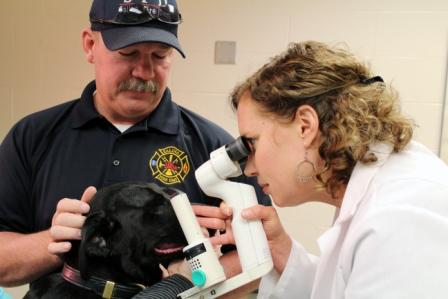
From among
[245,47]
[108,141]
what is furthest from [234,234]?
[245,47]

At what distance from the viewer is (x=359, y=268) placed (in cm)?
73

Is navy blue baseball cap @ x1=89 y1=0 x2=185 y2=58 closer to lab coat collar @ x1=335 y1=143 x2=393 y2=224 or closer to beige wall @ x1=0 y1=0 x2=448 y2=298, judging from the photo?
lab coat collar @ x1=335 y1=143 x2=393 y2=224

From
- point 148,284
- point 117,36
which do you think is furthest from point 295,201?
point 117,36

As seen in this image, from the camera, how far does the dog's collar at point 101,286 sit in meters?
1.10

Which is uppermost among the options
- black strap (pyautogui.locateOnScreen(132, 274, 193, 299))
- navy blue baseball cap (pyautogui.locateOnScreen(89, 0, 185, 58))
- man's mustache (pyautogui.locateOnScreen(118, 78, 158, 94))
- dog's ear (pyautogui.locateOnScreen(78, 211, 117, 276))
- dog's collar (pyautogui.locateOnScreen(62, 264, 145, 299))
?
navy blue baseball cap (pyautogui.locateOnScreen(89, 0, 185, 58))

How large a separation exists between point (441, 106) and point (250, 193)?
150cm

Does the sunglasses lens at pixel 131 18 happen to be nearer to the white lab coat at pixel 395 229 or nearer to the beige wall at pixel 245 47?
the white lab coat at pixel 395 229

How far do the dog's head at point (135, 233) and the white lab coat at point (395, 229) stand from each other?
475mm

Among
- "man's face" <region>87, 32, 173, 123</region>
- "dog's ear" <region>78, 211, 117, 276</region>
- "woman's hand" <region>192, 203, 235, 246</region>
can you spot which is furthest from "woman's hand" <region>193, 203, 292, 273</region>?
"man's face" <region>87, 32, 173, 123</region>

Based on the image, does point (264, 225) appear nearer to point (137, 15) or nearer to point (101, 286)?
point (101, 286)

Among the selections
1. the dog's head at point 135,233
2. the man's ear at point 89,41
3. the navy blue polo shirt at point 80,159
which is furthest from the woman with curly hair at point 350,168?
the man's ear at point 89,41

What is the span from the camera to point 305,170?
934 millimetres

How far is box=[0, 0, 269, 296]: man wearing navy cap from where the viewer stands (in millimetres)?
1259

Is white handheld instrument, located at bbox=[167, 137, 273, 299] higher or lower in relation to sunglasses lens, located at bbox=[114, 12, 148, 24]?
lower
